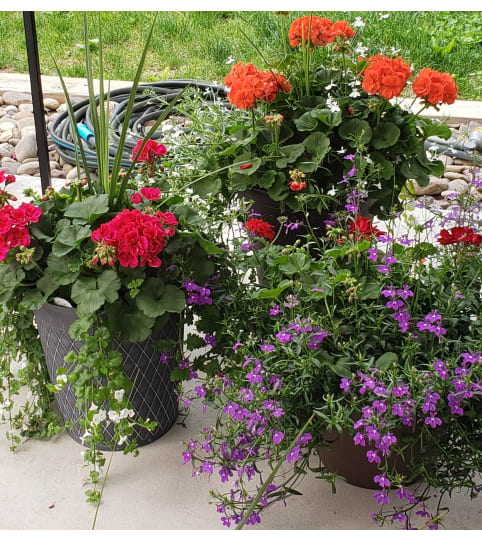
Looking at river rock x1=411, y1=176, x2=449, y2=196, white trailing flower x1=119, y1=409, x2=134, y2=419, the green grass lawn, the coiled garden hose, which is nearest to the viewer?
white trailing flower x1=119, y1=409, x2=134, y2=419

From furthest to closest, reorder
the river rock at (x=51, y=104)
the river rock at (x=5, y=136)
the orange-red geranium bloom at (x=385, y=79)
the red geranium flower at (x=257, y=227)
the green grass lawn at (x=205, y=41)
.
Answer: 1. the green grass lawn at (x=205, y=41)
2. the river rock at (x=51, y=104)
3. the river rock at (x=5, y=136)
4. the orange-red geranium bloom at (x=385, y=79)
5. the red geranium flower at (x=257, y=227)

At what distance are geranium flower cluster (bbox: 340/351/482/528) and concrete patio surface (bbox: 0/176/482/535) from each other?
0.79 ft

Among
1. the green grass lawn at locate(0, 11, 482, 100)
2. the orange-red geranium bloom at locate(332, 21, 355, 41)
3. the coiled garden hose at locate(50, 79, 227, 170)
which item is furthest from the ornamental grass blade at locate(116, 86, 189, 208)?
the green grass lawn at locate(0, 11, 482, 100)

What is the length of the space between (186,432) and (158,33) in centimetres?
350

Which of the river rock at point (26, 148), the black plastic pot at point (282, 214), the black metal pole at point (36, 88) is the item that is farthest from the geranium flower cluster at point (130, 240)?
the river rock at point (26, 148)

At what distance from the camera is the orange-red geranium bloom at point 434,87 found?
1998 millimetres

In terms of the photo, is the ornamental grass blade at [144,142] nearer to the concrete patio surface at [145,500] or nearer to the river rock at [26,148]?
the concrete patio surface at [145,500]

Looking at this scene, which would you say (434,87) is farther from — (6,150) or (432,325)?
(6,150)

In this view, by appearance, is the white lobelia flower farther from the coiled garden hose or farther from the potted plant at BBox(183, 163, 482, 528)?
the coiled garden hose

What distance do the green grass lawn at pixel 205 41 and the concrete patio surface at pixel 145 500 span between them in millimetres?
2811

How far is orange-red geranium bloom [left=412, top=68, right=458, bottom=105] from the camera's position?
1998 millimetres

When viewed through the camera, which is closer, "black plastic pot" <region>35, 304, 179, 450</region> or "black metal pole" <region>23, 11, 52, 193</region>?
"black plastic pot" <region>35, 304, 179, 450</region>

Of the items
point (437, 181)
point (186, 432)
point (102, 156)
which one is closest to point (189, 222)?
point (102, 156)

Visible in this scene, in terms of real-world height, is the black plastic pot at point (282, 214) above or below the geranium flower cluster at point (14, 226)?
below
